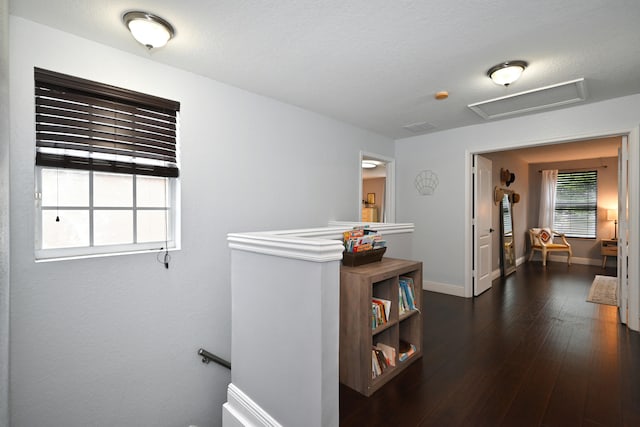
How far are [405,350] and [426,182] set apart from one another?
2912 mm

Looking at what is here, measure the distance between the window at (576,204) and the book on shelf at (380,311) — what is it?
7578mm

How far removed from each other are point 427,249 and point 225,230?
10.7ft

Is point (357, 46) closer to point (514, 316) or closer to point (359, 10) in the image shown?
point (359, 10)

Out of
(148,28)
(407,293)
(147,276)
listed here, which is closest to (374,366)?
(407,293)

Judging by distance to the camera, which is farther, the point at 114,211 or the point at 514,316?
the point at 514,316

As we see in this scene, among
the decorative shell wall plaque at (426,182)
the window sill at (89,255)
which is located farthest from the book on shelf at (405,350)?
the decorative shell wall plaque at (426,182)

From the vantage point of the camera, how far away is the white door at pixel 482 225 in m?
4.37

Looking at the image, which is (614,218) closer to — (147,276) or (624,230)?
(624,230)

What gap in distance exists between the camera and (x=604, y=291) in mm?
4609

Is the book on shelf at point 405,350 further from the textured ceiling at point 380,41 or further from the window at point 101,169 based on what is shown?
the textured ceiling at point 380,41

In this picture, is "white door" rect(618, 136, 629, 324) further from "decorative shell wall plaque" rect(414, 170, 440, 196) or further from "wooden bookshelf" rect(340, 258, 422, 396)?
"wooden bookshelf" rect(340, 258, 422, 396)

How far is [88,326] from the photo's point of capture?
2010mm

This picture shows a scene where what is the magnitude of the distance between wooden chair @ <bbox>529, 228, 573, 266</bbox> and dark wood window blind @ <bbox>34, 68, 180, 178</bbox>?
7976mm

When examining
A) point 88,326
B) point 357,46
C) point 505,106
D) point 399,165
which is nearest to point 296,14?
point 357,46
